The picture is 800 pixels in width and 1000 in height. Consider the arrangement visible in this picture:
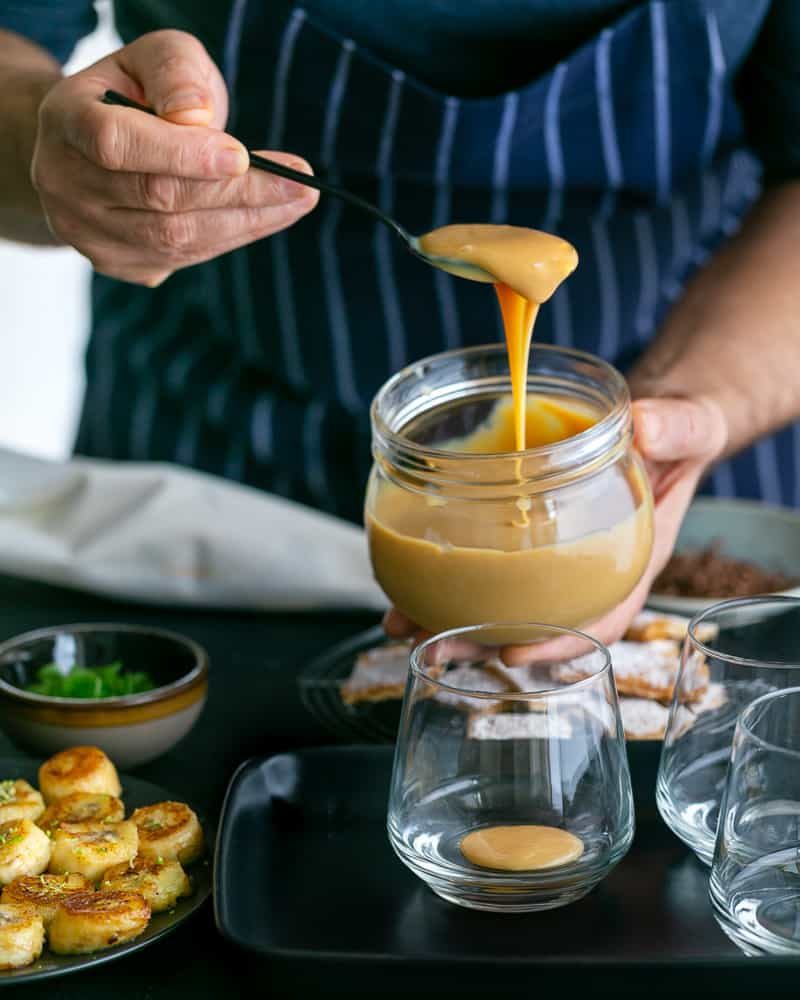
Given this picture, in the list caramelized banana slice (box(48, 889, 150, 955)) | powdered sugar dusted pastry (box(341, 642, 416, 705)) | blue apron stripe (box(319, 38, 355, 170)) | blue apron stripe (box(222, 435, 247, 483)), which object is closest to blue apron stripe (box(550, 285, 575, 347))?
blue apron stripe (box(319, 38, 355, 170))

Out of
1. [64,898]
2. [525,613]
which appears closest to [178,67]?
[525,613]

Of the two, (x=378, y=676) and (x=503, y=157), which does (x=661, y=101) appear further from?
(x=378, y=676)

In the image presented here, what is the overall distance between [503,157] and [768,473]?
624 millimetres

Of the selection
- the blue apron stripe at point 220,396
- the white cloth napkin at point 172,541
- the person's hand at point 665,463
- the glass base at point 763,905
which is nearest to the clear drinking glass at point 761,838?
the glass base at point 763,905

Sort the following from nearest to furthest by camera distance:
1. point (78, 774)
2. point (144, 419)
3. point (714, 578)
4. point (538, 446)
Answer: point (78, 774), point (538, 446), point (714, 578), point (144, 419)

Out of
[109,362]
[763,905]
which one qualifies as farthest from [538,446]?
[109,362]

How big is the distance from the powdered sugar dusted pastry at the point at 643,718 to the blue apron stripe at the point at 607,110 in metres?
0.70

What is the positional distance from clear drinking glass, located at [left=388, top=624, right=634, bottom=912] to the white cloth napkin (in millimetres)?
577

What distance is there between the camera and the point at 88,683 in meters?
1.22

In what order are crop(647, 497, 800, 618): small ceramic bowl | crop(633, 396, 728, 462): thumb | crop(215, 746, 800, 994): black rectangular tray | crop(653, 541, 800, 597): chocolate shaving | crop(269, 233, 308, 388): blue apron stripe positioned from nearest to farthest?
crop(215, 746, 800, 994): black rectangular tray → crop(633, 396, 728, 462): thumb → crop(653, 541, 800, 597): chocolate shaving → crop(647, 497, 800, 618): small ceramic bowl → crop(269, 233, 308, 388): blue apron stripe

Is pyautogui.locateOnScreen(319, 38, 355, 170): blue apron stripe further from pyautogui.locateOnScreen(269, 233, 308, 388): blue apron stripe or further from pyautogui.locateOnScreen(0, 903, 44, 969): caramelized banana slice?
pyautogui.locateOnScreen(0, 903, 44, 969): caramelized banana slice

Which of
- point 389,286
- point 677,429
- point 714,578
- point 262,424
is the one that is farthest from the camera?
point 262,424

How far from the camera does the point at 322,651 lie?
4.64 ft

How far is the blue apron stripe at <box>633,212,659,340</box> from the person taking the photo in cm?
171
